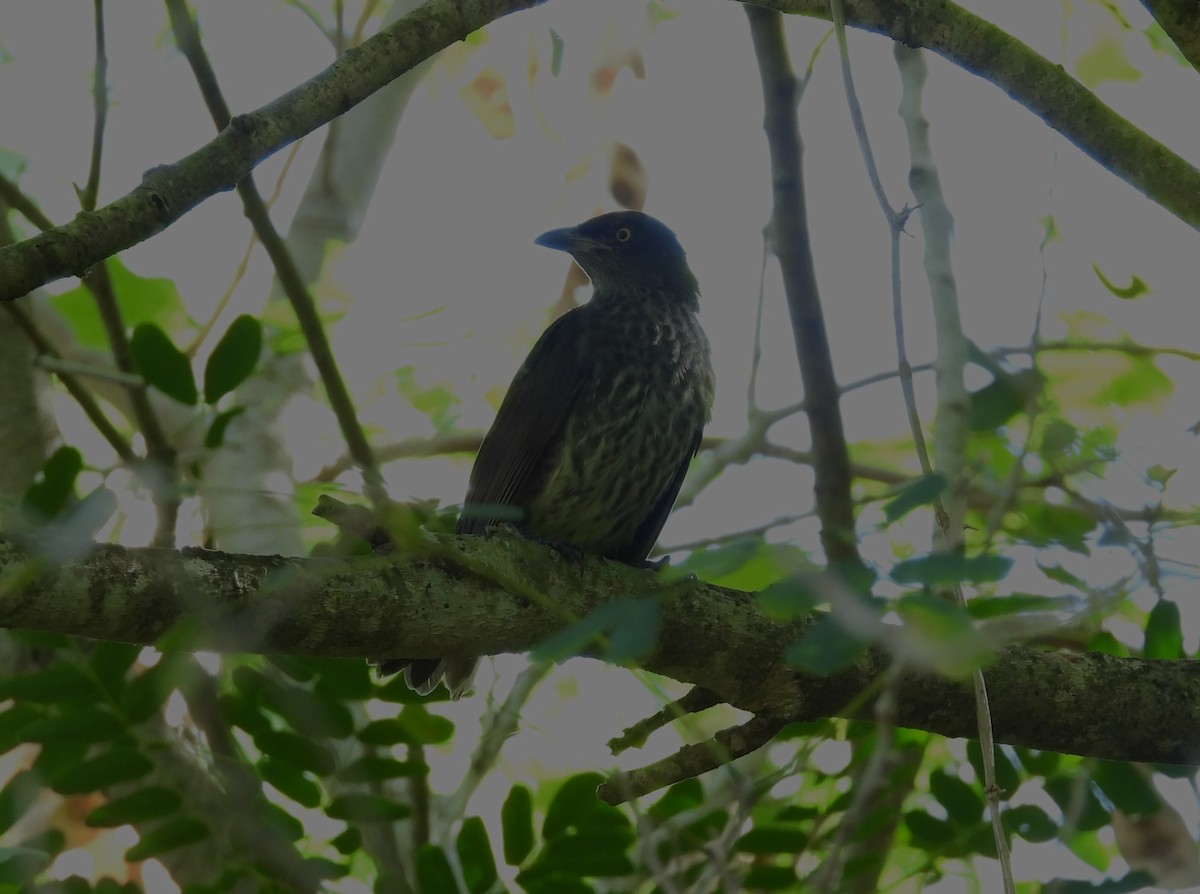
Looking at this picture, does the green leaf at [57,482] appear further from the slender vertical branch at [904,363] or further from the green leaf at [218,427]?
the slender vertical branch at [904,363]

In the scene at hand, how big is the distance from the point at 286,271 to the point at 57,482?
1.02m

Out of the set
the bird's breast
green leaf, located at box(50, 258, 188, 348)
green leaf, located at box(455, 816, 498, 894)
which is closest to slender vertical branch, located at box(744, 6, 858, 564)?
the bird's breast

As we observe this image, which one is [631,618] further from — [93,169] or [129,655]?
[93,169]

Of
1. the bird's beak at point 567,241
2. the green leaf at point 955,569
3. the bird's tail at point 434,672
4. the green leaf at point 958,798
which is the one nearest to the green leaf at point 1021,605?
the green leaf at point 958,798

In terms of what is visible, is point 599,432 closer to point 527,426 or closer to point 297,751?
point 527,426

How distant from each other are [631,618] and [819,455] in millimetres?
2319

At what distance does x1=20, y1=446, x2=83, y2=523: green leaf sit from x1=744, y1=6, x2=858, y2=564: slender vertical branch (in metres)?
1.85

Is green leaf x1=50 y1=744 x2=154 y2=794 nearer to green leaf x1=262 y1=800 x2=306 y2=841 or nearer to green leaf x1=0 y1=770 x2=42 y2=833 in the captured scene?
green leaf x1=0 y1=770 x2=42 y2=833

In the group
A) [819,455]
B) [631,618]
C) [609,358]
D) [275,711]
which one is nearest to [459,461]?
[609,358]

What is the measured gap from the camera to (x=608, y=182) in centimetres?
577

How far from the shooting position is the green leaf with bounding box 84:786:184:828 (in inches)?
116

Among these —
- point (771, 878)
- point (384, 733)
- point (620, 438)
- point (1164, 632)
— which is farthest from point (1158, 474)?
point (384, 733)

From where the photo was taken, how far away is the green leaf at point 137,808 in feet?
9.67

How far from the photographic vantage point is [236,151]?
2.31m
